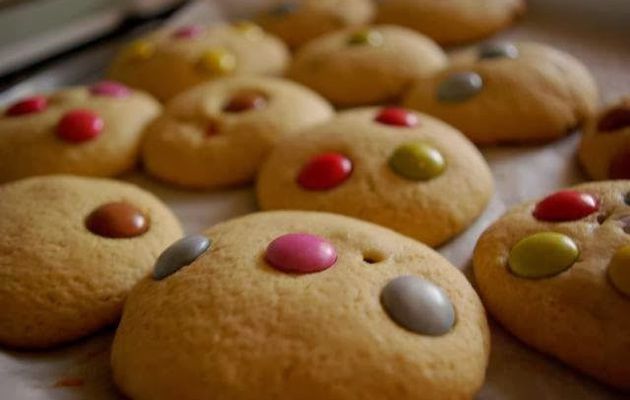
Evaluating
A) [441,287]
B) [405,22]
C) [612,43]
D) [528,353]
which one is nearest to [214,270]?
[441,287]

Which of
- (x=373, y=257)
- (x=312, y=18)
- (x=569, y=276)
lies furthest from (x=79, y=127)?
(x=569, y=276)

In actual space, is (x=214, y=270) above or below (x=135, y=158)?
above

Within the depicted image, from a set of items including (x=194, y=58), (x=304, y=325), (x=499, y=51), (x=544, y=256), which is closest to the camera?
(x=304, y=325)

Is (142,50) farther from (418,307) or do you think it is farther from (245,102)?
(418,307)

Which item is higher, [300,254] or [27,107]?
[300,254]

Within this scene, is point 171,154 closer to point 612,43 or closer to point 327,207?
point 327,207
